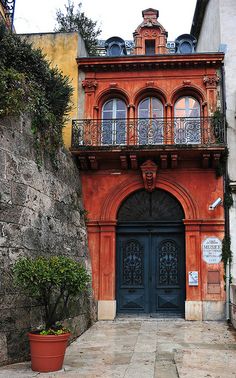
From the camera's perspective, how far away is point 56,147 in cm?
1102

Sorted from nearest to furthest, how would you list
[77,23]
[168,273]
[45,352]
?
[45,352]
[168,273]
[77,23]

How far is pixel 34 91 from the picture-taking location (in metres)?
9.59

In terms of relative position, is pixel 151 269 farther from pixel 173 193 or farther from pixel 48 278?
pixel 48 278

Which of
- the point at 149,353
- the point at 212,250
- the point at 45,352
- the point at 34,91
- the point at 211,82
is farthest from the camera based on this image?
the point at 211,82

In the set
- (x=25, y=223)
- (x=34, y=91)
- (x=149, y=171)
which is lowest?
(x=25, y=223)

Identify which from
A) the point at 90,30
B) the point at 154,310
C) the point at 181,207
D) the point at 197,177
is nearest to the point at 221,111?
the point at 197,177

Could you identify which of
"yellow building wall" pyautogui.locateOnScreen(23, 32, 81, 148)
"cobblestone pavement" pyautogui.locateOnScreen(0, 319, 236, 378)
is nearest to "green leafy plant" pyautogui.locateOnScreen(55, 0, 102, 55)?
"yellow building wall" pyautogui.locateOnScreen(23, 32, 81, 148)

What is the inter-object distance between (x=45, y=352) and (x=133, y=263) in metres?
6.67

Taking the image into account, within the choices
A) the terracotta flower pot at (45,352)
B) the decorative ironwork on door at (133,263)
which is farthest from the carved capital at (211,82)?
the terracotta flower pot at (45,352)

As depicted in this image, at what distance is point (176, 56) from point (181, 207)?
473 cm

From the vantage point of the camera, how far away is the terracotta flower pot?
6.87 metres

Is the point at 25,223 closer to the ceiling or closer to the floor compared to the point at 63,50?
closer to the floor

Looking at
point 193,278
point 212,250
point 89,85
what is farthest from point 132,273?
point 89,85

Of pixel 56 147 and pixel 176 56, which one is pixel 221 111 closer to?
pixel 176 56
